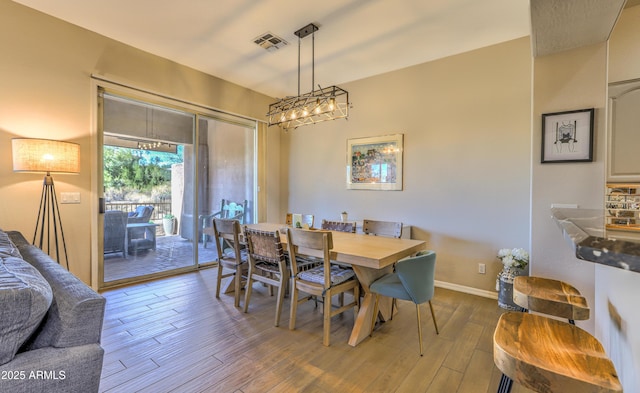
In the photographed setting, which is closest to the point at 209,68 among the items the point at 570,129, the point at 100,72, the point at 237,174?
the point at 100,72

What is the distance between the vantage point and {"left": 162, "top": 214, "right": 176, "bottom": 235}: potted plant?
4163 mm

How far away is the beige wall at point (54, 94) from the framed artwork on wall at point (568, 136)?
4.26m

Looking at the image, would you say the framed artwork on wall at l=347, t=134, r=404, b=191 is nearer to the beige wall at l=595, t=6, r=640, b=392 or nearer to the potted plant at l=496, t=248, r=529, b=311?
the potted plant at l=496, t=248, r=529, b=311

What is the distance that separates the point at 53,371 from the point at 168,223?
344 centimetres

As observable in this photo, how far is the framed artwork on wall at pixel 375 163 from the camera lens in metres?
4.05

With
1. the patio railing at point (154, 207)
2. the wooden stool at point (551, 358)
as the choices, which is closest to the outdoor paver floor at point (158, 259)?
the patio railing at point (154, 207)

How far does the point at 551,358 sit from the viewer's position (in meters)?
0.93

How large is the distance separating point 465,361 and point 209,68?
4.47 m

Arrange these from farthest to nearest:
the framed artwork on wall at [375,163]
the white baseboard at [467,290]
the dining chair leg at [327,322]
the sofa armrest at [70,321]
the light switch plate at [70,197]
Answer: the framed artwork on wall at [375,163], the white baseboard at [467,290], the light switch plate at [70,197], the dining chair leg at [327,322], the sofa armrest at [70,321]

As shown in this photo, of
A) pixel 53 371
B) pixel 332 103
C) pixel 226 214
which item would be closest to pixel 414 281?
pixel 332 103

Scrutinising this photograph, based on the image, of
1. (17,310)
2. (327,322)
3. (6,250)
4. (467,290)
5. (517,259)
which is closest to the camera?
(17,310)

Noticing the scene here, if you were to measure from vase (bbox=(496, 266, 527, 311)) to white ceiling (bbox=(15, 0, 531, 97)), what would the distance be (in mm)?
2485

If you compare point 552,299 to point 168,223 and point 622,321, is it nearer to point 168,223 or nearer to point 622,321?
point 622,321

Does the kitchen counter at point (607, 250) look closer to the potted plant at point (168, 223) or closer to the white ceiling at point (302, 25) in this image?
the white ceiling at point (302, 25)
